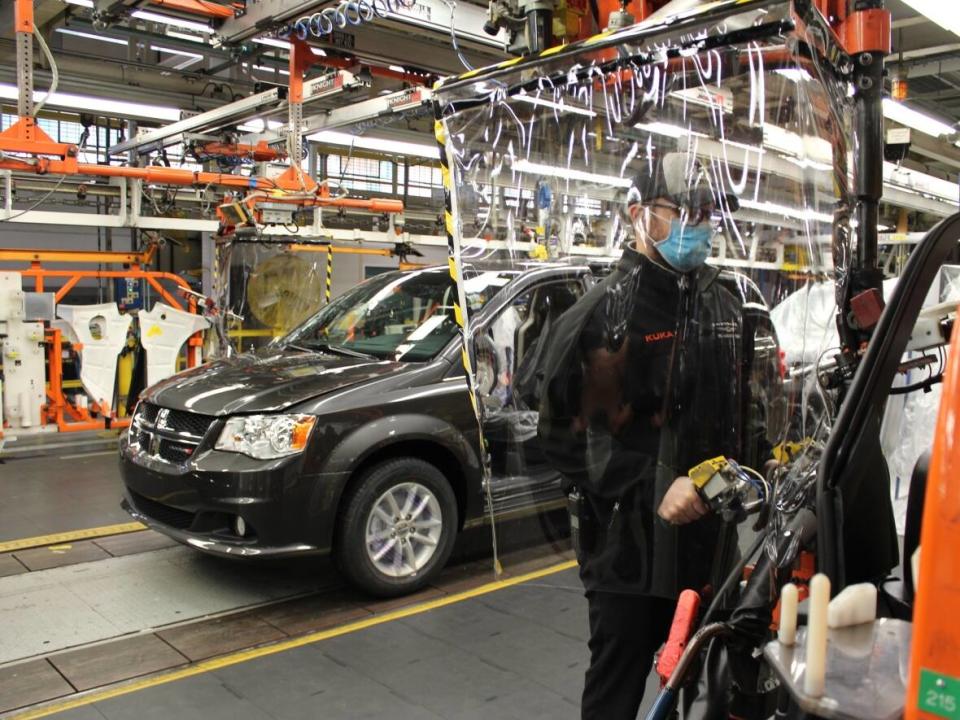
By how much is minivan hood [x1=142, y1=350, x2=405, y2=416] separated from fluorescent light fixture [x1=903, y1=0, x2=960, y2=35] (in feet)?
11.2

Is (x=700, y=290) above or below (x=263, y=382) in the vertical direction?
above

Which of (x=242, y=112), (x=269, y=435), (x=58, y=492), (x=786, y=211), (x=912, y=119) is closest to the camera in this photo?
(x=786, y=211)

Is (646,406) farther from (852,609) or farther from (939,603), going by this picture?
(939,603)

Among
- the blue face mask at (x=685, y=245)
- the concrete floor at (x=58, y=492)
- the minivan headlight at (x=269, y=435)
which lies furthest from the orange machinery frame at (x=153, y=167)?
the blue face mask at (x=685, y=245)

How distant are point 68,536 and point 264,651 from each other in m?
2.48

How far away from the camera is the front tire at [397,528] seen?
178 inches

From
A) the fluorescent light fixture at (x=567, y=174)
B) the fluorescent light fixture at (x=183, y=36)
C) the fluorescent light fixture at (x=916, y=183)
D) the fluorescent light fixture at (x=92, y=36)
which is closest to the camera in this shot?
the fluorescent light fixture at (x=567, y=174)

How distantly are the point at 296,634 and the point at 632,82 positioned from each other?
3056 mm

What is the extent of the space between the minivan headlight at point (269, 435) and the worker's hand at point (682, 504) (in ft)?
8.29

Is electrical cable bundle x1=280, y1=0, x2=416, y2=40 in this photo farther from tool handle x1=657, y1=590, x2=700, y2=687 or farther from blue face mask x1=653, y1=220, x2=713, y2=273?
tool handle x1=657, y1=590, x2=700, y2=687

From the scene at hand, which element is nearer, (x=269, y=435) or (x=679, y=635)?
(x=679, y=635)

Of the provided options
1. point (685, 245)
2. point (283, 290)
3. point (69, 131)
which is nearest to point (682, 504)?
point (685, 245)

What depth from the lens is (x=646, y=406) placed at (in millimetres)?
2340

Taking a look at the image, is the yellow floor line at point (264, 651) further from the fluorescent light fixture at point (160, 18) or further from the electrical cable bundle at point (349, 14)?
the fluorescent light fixture at point (160, 18)
